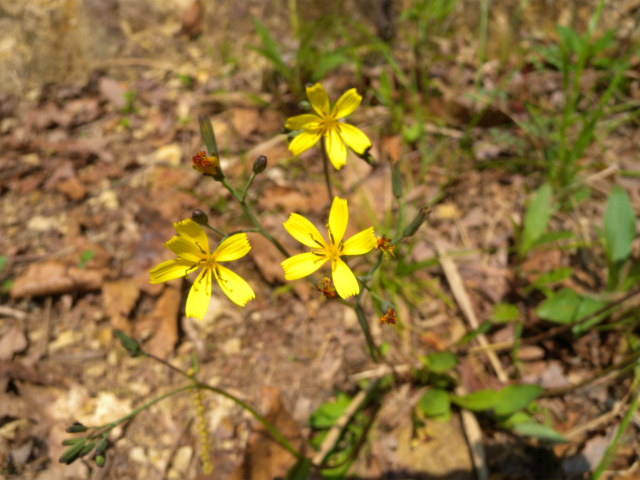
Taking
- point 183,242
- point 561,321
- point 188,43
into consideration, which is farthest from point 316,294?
point 188,43

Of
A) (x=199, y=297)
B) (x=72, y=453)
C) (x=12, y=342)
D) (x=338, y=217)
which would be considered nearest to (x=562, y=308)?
(x=338, y=217)

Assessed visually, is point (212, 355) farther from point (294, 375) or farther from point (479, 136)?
point (479, 136)

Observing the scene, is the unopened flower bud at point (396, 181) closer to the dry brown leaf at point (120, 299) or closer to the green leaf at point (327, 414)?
the green leaf at point (327, 414)

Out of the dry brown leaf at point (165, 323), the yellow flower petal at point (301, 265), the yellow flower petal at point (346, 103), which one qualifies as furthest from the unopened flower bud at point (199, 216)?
the dry brown leaf at point (165, 323)

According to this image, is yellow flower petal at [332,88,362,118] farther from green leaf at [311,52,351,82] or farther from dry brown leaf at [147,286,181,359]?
dry brown leaf at [147,286,181,359]

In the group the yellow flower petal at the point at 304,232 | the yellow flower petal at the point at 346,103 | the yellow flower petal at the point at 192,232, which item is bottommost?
the yellow flower petal at the point at 304,232

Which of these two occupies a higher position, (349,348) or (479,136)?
(479,136)
